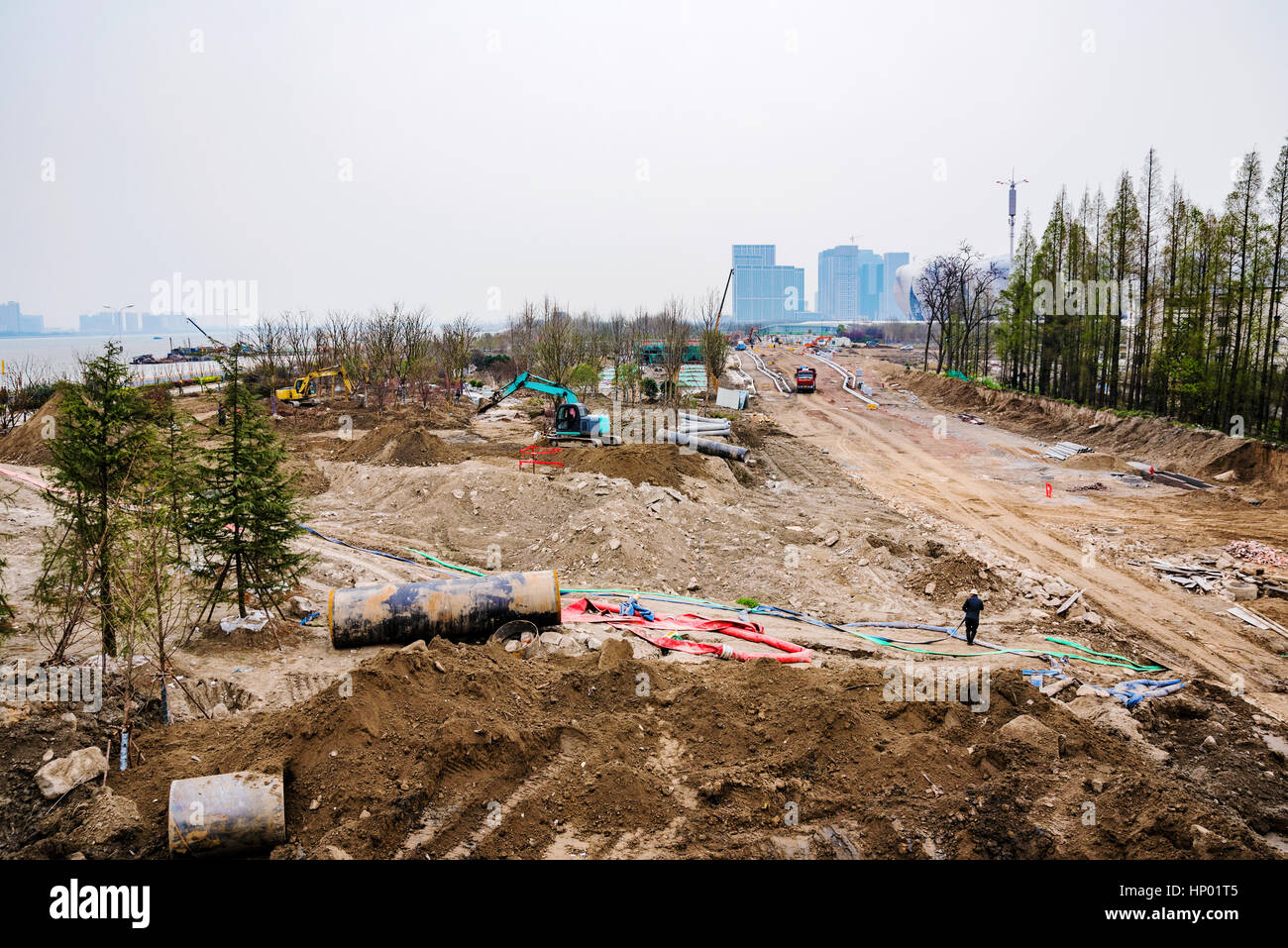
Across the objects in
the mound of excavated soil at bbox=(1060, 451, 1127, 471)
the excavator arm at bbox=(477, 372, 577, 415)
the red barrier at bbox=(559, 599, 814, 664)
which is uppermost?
the excavator arm at bbox=(477, 372, 577, 415)

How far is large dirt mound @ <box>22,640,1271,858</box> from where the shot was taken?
6668 millimetres

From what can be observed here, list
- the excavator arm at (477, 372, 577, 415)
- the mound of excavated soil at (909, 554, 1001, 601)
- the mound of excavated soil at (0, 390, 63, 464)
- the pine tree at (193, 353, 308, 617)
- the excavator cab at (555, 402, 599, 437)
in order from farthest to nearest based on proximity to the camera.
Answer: the excavator arm at (477, 372, 577, 415) < the excavator cab at (555, 402, 599, 437) < the mound of excavated soil at (0, 390, 63, 464) < the mound of excavated soil at (909, 554, 1001, 601) < the pine tree at (193, 353, 308, 617)

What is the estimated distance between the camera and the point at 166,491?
32.0ft

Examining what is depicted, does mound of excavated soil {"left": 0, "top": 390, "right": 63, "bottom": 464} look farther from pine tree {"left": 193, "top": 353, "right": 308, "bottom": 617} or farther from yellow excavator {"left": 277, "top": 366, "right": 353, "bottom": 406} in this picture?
pine tree {"left": 193, "top": 353, "right": 308, "bottom": 617}

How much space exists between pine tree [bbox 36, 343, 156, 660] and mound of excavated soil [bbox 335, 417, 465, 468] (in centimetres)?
1449

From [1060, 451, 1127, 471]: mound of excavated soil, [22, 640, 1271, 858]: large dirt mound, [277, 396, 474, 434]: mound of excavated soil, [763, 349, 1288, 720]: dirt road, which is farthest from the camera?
[277, 396, 474, 434]: mound of excavated soil

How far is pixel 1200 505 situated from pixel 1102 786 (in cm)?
1863

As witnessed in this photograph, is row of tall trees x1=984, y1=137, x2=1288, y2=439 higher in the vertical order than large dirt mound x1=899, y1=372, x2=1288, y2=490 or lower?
higher

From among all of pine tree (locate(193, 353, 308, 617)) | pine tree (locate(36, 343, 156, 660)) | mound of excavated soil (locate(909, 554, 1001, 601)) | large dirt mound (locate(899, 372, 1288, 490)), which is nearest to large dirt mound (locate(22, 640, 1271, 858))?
pine tree (locate(36, 343, 156, 660))

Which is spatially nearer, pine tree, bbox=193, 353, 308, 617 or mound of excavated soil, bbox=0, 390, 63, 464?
pine tree, bbox=193, 353, 308, 617

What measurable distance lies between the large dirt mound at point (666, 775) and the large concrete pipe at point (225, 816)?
0.26 metres

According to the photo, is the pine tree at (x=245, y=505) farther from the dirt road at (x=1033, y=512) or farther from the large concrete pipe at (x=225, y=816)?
the dirt road at (x=1033, y=512)

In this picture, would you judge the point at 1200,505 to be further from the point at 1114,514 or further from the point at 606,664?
the point at 606,664

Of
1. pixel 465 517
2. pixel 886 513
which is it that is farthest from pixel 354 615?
pixel 886 513
